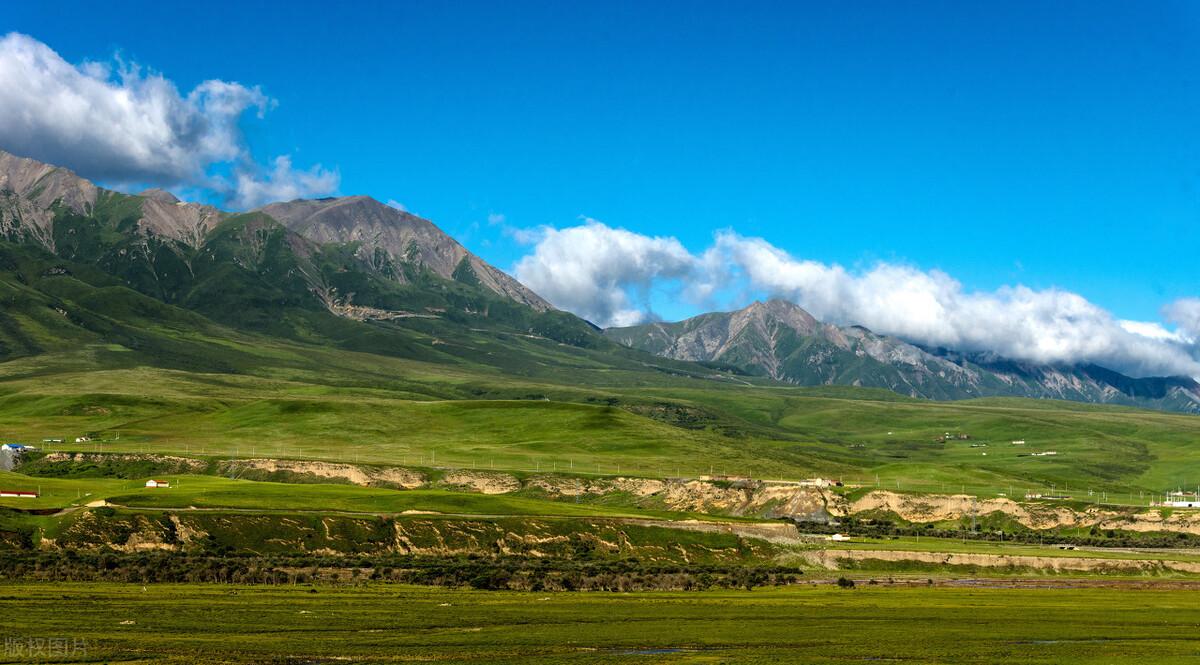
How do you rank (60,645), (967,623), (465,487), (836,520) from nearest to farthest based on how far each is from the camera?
(60,645), (967,623), (836,520), (465,487)

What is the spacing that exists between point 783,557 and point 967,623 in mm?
49419

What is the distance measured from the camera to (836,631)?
79.4 metres

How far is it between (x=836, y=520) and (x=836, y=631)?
99348mm

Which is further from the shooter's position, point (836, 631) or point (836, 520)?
point (836, 520)

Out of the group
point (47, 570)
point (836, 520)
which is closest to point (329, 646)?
point (47, 570)

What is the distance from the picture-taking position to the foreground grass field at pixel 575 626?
66.6 metres

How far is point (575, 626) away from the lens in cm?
7950

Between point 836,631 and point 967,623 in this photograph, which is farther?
point 967,623

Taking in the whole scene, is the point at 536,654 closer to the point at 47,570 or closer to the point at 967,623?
the point at 967,623

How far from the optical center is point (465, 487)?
624 ft

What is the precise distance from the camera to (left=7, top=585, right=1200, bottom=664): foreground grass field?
2623 inches

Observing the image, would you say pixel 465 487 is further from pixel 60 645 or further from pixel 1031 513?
pixel 60 645

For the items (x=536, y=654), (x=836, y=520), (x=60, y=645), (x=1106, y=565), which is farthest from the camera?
(x=836, y=520)

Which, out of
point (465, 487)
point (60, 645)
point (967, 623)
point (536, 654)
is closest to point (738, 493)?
point (465, 487)
